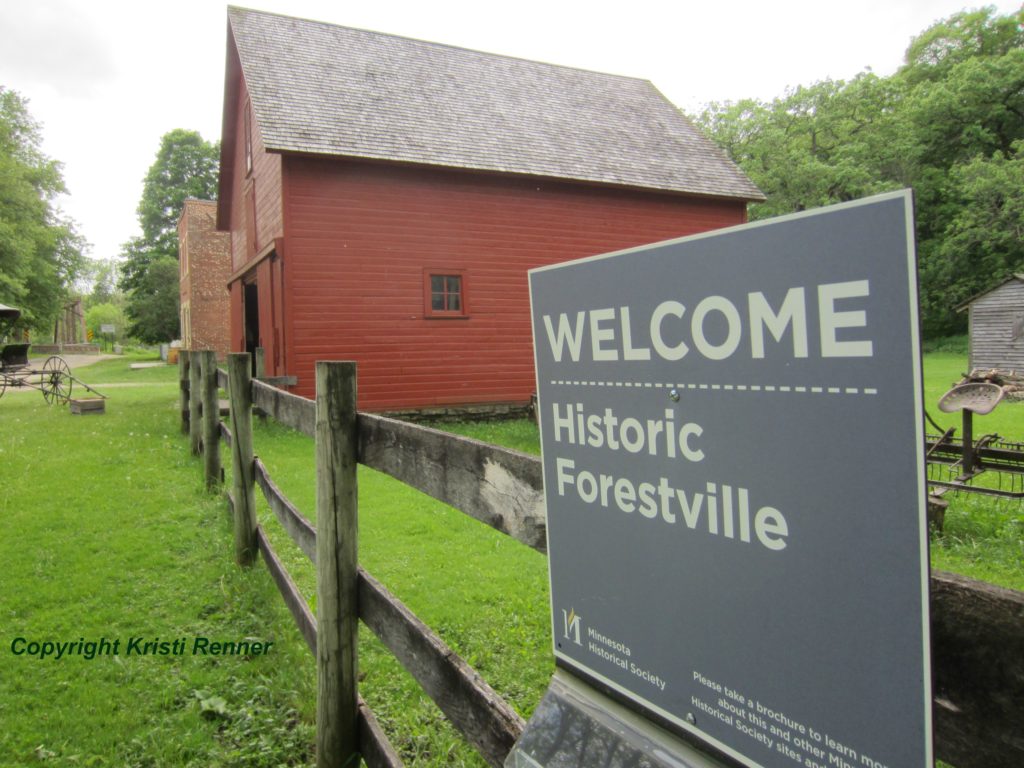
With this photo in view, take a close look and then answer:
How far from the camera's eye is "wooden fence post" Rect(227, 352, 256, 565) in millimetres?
4500

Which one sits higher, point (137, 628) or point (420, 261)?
point (420, 261)

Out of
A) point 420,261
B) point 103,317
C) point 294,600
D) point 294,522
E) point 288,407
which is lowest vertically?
point 294,600

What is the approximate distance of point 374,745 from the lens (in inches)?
89.5

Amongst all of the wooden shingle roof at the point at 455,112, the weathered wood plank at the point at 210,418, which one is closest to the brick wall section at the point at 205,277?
the wooden shingle roof at the point at 455,112

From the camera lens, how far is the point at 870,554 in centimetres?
73

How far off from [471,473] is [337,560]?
1.01 m

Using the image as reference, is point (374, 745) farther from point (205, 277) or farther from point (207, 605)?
point (205, 277)

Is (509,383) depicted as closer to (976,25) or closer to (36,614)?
(36,614)

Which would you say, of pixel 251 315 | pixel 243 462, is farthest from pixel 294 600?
pixel 251 315

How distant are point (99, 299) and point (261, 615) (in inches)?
4698

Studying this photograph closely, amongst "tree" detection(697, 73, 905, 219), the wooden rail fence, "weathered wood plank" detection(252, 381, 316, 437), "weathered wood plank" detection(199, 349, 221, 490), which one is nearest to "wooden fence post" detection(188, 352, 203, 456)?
"weathered wood plank" detection(199, 349, 221, 490)

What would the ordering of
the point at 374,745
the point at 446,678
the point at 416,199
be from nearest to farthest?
1. the point at 446,678
2. the point at 374,745
3. the point at 416,199

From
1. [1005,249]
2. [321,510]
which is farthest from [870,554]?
[1005,249]

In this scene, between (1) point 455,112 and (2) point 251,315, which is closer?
(1) point 455,112
